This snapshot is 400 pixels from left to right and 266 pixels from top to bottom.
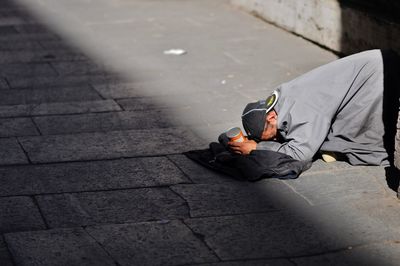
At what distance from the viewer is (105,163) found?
19.4 ft

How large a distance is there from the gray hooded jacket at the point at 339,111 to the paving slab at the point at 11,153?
161cm

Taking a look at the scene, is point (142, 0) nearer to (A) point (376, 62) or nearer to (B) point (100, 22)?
(B) point (100, 22)

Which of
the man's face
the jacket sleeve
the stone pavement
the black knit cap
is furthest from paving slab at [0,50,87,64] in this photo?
the jacket sleeve

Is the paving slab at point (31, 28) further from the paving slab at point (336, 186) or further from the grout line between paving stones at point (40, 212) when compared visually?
the paving slab at point (336, 186)

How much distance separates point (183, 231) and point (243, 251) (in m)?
0.41

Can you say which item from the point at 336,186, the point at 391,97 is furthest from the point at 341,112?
the point at 336,186

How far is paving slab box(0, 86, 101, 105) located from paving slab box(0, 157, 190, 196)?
1.66m

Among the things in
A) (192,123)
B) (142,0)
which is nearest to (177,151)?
(192,123)

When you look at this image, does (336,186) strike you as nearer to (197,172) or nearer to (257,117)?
(257,117)

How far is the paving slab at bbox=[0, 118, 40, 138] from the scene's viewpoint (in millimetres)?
6531

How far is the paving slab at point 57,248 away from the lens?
14.5ft

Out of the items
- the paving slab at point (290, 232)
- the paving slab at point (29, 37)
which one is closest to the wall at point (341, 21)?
the paving slab at point (29, 37)

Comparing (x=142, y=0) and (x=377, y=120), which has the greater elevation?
(x=377, y=120)

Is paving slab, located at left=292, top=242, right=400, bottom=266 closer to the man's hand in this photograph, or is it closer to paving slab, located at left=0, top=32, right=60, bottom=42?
the man's hand
